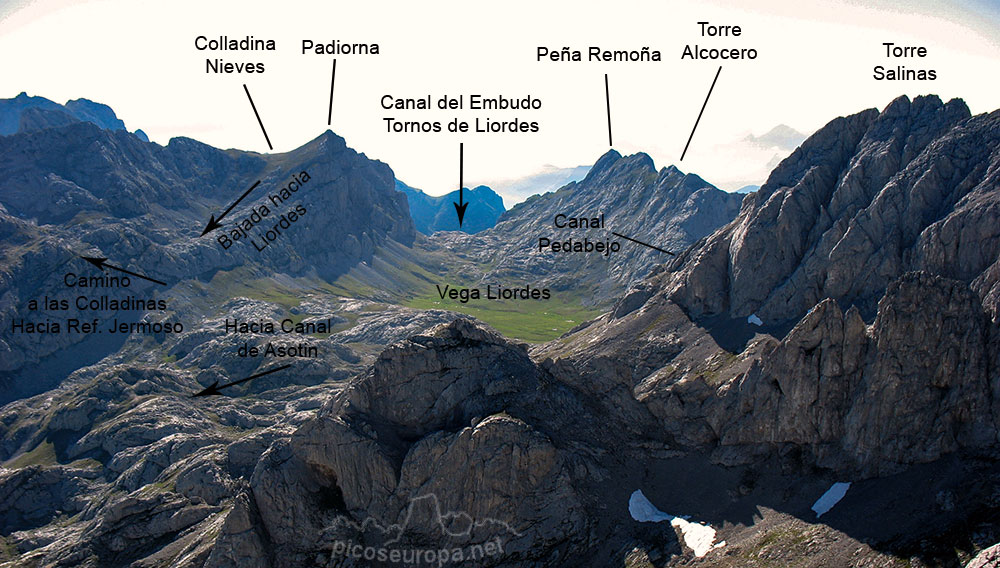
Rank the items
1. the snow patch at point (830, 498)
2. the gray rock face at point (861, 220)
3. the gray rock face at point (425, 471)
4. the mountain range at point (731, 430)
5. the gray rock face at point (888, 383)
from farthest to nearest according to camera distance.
Result: the gray rock face at point (861, 220) → the gray rock face at point (425, 471) → the gray rock face at point (888, 383) → the mountain range at point (731, 430) → the snow patch at point (830, 498)

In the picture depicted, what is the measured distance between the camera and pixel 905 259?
334 ft

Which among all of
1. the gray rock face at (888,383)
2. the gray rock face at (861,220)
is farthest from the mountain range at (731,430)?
the gray rock face at (861,220)

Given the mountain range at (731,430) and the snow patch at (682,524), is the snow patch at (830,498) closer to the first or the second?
the mountain range at (731,430)

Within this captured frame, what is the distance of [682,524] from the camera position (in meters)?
83.9

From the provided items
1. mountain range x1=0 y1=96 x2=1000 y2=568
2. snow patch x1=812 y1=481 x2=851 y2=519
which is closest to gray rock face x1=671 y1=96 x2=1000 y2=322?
mountain range x1=0 y1=96 x2=1000 y2=568

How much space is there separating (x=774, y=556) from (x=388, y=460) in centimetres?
4711

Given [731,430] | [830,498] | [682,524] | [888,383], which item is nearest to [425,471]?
[682,524]

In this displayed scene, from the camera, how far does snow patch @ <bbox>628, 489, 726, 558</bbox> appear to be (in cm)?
7938

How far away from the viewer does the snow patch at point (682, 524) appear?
7938 cm

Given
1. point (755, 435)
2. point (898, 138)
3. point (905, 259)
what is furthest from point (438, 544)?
point (898, 138)

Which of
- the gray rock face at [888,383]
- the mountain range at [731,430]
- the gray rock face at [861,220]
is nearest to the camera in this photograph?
the mountain range at [731,430]

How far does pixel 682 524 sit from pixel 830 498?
1647cm

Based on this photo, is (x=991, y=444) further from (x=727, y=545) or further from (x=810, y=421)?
(x=727, y=545)

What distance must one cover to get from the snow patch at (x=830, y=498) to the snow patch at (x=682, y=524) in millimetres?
10796
